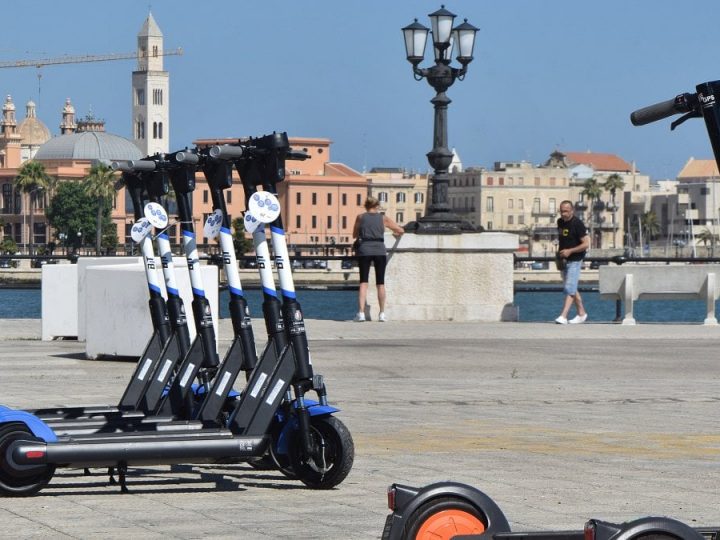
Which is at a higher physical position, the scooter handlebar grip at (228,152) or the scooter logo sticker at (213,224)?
the scooter handlebar grip at (228,152)

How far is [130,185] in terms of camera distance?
9.55 metres

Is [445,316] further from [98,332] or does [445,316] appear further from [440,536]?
[440,536]

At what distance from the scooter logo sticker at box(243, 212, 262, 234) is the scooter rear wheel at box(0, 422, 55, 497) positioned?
1354 mm

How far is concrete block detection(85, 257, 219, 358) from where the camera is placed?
48.7 feet

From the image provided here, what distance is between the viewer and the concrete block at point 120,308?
48.7 feet

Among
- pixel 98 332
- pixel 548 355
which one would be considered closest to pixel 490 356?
pixel 548 355

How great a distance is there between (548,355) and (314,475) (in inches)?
357

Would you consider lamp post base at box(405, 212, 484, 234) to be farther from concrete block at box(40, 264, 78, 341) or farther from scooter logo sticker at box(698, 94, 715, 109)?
scooter logo sticker at box(698, 94, 715, 109)

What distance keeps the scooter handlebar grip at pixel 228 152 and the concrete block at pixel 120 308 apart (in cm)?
653

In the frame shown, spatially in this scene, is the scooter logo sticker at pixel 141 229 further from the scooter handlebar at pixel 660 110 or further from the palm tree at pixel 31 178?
the palm tree at pixel 31 178

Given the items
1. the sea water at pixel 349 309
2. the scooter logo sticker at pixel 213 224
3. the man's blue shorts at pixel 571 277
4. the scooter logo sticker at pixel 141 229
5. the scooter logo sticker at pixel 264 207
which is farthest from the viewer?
the sea water at pixel 349 309

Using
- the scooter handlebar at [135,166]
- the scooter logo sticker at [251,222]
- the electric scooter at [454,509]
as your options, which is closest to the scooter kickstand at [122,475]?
the scooter logo sticker at [251,222]

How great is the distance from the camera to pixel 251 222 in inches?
310

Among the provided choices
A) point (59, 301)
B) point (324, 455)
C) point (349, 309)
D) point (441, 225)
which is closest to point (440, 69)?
point (441, 225)
